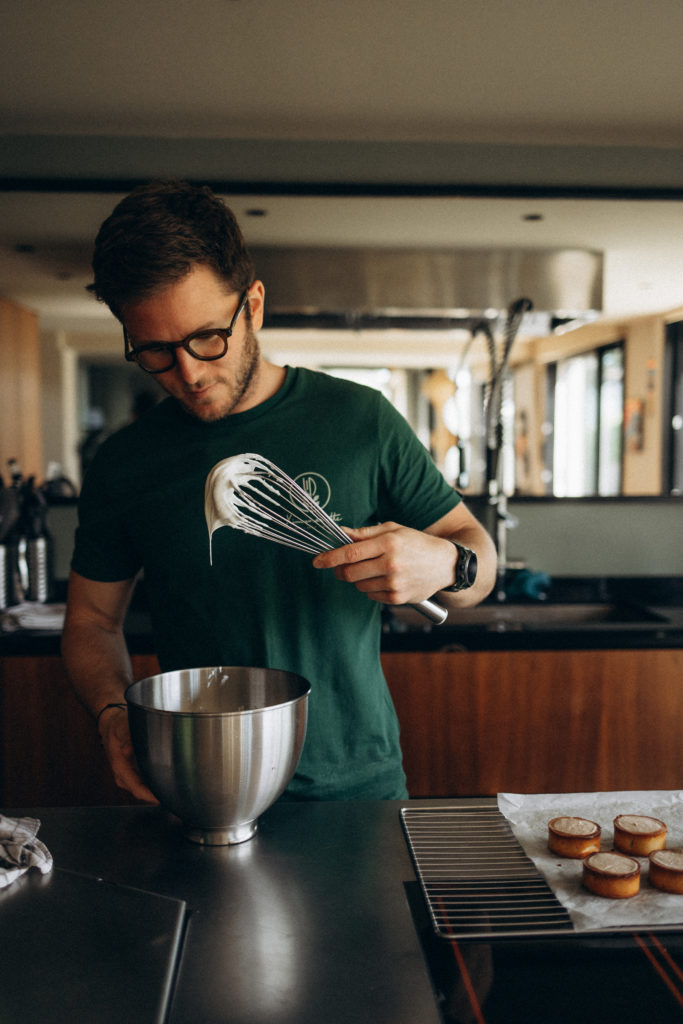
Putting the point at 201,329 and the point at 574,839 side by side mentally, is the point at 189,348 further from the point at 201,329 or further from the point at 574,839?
the point at 574,839

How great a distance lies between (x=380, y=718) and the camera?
1.06m

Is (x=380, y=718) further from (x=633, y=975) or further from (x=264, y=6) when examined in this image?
(x=264, y=6)

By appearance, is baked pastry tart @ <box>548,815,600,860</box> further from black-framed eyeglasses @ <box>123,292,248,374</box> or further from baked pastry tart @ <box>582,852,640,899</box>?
black-framed eyeglasses @ <box>123,292,248,374</box>

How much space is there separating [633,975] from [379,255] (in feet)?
8.70

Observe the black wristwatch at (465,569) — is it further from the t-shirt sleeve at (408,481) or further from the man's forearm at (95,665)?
the man's forearm at (95,665)

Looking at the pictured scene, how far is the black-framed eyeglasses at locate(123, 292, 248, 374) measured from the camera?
935 millimetres

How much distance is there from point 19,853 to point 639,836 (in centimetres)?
59

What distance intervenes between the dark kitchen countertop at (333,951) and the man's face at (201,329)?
0.53 m

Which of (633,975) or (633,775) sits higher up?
(633,975)

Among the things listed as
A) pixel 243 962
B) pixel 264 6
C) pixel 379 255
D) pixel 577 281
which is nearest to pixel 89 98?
pixel 264 6

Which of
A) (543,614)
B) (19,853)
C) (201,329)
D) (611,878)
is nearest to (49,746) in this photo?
(19,853)

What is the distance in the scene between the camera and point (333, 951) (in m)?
0.62

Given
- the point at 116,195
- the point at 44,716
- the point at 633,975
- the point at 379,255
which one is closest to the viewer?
the point at 633,975

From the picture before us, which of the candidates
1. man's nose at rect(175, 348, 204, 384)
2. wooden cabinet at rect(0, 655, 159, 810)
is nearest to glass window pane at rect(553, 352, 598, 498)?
wooden cabinet at rect(0, 655, 159, 810)
